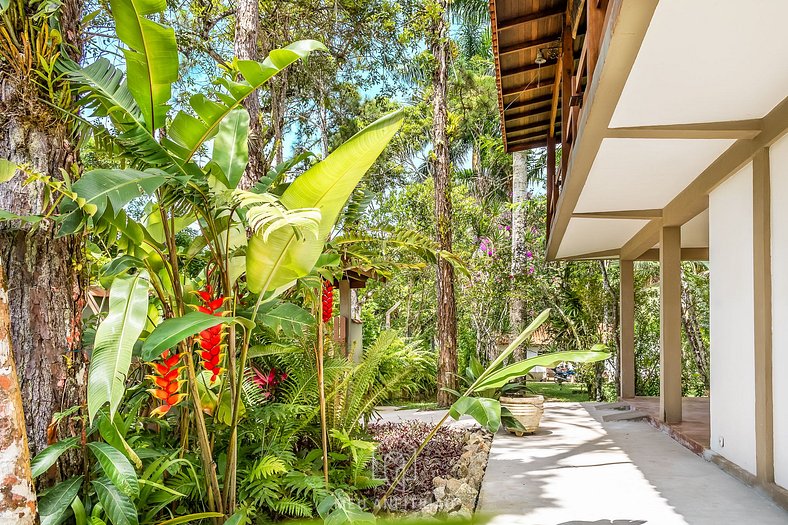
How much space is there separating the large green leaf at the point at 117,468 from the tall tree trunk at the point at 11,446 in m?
0.48

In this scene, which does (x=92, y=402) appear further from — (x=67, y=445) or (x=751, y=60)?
(x=751, y=60)

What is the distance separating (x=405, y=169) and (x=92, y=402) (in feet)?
59.3

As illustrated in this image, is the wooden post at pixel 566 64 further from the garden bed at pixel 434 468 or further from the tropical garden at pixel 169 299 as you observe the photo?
the garden bed at pixel 434 468

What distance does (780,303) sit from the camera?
14.0 feet

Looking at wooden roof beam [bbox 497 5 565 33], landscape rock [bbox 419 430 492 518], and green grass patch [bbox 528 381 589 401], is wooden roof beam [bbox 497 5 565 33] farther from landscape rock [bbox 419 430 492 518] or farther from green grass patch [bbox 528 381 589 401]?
green grass patch [bbox 528 381 589 401]

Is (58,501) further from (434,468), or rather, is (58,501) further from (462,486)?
(434,468)

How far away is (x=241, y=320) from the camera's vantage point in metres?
2.40

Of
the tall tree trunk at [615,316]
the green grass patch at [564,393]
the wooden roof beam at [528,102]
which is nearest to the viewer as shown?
the wooden roof beam at [528,102]

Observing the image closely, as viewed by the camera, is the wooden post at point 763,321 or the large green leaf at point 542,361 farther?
the wooden post at point 763,321

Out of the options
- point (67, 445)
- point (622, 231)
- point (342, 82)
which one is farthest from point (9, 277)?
point (342, 82)

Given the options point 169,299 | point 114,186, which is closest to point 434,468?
point 169,299

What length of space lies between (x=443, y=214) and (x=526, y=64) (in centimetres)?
312

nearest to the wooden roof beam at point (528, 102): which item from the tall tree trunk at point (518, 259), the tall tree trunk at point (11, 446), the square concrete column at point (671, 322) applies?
the tall tree trunk at point (518, 259)

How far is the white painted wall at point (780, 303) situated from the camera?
418 cm
